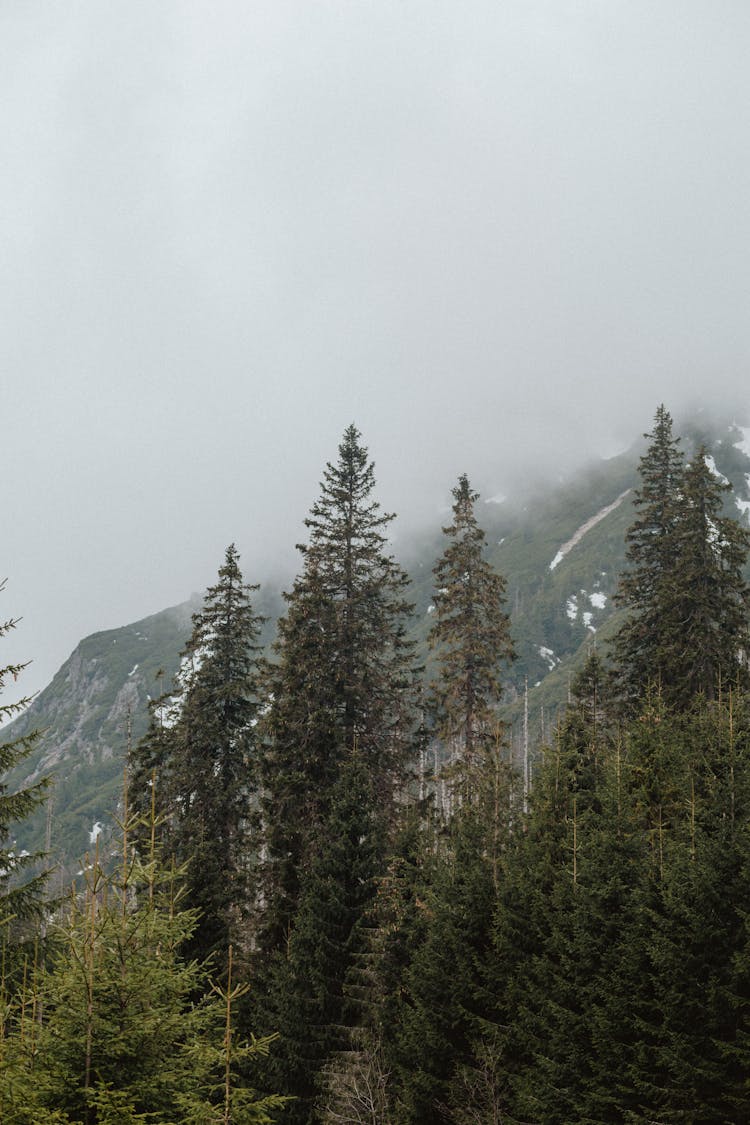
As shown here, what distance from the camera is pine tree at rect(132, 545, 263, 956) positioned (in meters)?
26.2

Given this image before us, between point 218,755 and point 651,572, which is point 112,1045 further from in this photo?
point 651,572

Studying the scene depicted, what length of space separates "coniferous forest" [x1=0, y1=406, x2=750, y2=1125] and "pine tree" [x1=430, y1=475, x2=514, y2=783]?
132mm

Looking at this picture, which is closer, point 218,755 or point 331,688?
point 331,688

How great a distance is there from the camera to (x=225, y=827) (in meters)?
27.2

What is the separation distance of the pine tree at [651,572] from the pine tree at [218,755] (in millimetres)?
17844

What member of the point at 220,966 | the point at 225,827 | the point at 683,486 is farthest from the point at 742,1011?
the point at 683,486

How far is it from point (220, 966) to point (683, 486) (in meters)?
26.2

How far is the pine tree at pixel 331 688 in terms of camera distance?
25.0 metres

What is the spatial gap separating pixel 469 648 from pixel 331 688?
234 inches

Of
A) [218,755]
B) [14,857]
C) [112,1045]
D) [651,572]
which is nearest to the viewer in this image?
[112,1045]

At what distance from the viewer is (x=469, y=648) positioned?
28.5 metres

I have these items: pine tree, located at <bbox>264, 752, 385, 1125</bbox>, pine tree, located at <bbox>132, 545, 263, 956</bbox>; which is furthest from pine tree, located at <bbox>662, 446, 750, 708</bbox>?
pine tree, located at <bbox>132, 545, 263, 956</bbox>

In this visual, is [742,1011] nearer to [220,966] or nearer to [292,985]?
[292,985]

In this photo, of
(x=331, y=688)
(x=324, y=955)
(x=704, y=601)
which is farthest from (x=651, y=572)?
(x=324, y=955)
